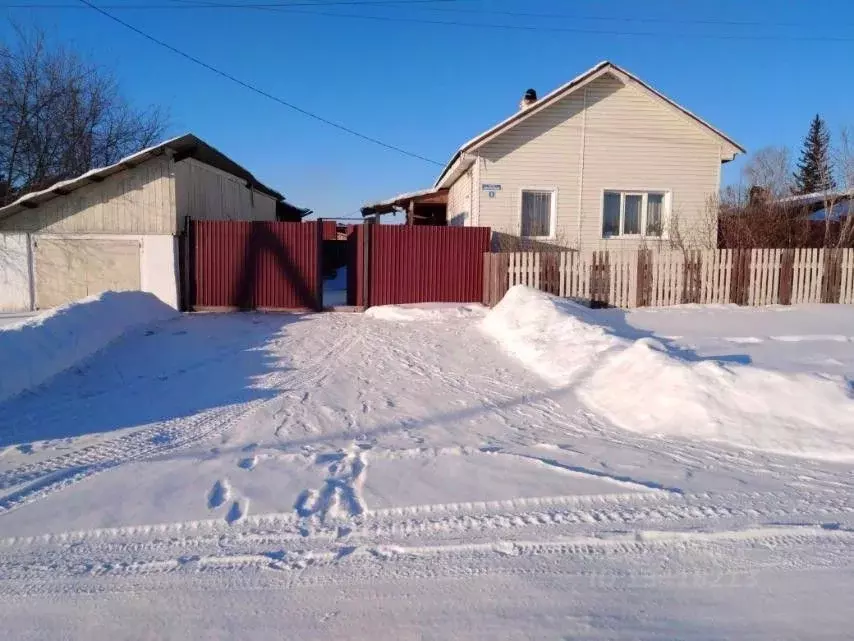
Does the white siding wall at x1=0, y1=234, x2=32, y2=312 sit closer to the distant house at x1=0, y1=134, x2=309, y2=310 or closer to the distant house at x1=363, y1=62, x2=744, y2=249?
the distant house at x1=0, y1=134, x2=309, y2=310

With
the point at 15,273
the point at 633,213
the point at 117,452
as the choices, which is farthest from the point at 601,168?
the point at 15,273

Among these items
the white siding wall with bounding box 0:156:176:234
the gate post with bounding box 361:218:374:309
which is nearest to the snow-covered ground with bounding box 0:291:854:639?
the gate post with bounding box 361:218:374:309

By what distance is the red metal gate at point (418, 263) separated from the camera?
1404 cm

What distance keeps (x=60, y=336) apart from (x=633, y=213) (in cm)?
1472

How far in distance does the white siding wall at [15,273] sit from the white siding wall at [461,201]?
1162cm

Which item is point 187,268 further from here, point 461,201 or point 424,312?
point 461,201

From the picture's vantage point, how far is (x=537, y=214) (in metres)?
16.3

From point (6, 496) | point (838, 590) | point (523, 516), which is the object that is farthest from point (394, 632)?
point (6, 496)

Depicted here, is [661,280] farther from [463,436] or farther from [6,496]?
[6,496]

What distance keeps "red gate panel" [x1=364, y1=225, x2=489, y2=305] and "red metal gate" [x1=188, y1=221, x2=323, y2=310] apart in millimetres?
1522

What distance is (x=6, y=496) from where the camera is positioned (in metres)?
4.09

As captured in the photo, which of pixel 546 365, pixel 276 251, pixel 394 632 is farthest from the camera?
pixel 276 251

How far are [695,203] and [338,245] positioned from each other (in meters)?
23.2

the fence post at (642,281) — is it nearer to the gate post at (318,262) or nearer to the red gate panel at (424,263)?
the red gate panel at (424,263)
